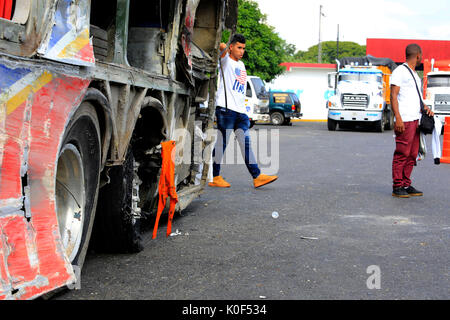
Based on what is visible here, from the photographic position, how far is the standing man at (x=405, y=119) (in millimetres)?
8359

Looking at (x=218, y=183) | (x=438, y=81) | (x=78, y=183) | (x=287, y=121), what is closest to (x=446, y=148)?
(x=218, y=183)

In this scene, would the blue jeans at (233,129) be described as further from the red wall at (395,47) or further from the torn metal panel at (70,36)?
the red wall at (395,47)

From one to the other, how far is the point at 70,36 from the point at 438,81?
2679 cm

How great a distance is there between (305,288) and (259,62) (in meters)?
34.4

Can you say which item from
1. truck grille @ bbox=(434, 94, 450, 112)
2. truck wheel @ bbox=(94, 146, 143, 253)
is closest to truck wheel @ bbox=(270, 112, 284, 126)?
truck grille @ bbox=(434, 94, 450, 112)

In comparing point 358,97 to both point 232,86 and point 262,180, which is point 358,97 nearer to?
point 262,180

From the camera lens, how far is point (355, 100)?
26.8 meters

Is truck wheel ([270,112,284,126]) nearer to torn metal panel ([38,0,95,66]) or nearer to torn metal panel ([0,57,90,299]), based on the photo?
torn metal panel ([38,0,95,66])

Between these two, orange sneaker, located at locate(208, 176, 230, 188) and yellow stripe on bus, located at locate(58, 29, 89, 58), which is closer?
yellow stripe on bus, located at locate(58, 29, 89, 58)

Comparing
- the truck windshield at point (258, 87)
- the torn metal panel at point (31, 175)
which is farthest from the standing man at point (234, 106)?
the truck windshield at point (258, 87)

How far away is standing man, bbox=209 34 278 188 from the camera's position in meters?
8.75

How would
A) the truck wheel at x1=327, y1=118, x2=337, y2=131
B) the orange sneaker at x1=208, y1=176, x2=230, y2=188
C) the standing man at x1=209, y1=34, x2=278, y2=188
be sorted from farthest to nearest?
the truck wheel at x1=327, y1=118, x2=337, y2=131, the orange sneaker at x1=208, y1=176, x2=230, y2=188, the standing man at x1=209, y1=34, x2=278, y2=188

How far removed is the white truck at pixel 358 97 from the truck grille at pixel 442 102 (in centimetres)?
216

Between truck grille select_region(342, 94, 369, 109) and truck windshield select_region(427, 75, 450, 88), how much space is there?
139 inches
